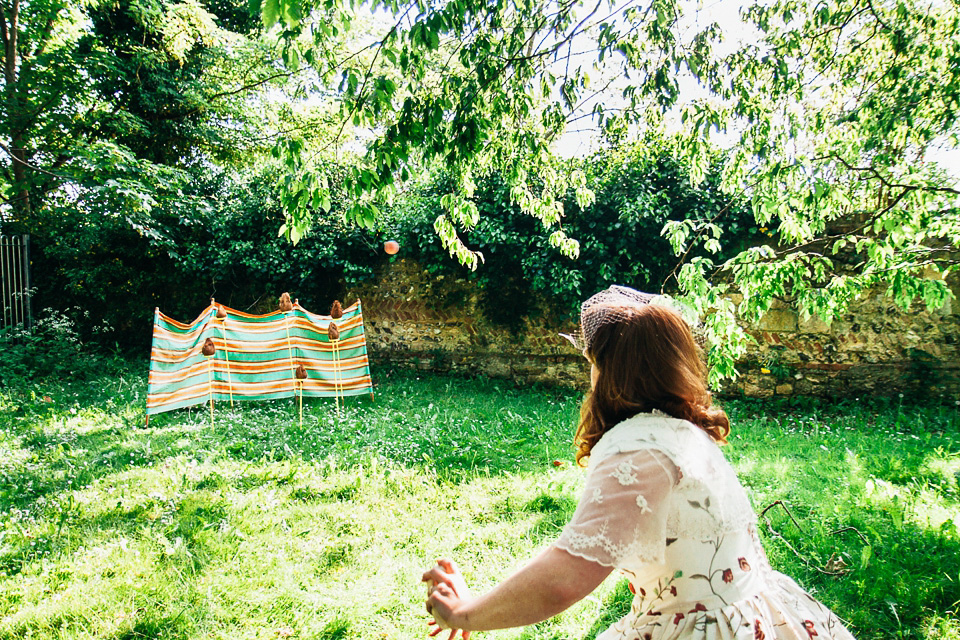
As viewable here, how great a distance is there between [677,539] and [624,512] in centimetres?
19

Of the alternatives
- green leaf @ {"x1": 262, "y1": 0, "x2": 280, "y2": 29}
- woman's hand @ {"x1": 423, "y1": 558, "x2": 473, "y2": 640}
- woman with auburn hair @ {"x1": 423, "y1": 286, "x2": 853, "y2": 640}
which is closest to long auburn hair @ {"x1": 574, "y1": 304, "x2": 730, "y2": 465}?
woman with auburn hair @ {"x1": 423, "y1": 286, "x2": 853, "y2": 640}

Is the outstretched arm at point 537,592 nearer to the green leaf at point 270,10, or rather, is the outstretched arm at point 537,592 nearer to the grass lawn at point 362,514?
the grass lawn at point 362,514

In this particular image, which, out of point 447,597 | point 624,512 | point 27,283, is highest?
point 27,283

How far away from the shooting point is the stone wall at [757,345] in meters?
6.11

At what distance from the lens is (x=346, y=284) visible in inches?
352

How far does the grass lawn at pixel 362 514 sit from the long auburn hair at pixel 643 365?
1.75m

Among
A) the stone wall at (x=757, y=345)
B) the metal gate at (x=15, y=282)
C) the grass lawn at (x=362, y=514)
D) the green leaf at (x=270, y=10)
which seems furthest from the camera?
the metal gate at (x=15, y=282)

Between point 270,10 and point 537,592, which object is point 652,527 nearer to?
point 537,592

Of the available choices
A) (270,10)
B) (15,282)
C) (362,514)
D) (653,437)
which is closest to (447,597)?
(653,437)

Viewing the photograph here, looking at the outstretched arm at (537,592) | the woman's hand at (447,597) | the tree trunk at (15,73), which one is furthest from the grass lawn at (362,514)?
the tree trunk at (15,73)

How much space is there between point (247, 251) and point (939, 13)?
9.17 metres

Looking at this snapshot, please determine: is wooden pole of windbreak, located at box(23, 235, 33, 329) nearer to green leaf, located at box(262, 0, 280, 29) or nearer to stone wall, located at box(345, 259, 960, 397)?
stone wall, located at box(345, 259, 960, 397)

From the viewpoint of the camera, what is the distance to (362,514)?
11.9ft

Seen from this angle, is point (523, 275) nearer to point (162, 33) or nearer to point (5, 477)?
point (5, 477)
